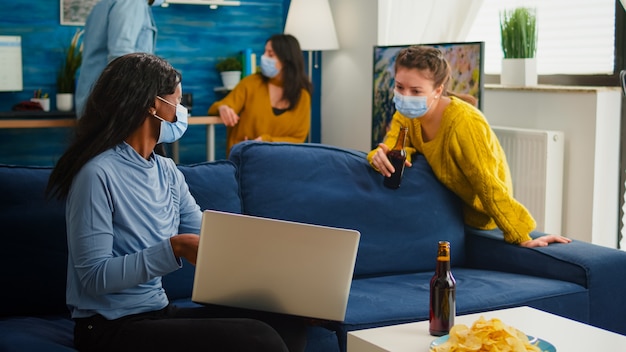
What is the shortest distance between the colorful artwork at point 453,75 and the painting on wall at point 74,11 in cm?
194

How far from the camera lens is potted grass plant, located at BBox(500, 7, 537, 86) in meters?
4.08

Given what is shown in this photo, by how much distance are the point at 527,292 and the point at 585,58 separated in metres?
1.82

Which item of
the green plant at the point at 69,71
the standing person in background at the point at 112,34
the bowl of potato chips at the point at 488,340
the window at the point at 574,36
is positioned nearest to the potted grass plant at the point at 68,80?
the green plant at the point at 69,71

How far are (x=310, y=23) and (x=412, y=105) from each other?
97.0 inches

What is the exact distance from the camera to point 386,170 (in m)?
2.98

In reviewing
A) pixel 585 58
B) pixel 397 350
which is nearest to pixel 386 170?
pixel 397 350

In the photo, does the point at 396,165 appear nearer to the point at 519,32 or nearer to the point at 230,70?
the point at 519,32

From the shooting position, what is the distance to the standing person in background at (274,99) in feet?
15.6

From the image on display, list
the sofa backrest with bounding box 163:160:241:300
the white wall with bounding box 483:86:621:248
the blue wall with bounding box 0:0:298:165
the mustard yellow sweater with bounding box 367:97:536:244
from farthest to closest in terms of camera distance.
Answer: the blue wall with bounding box 0:0:298:165
the white wall with bounding box 483:86:621:248
the mustard yellow sweater with bounding box 367:97:536:244
the sofa backrest with bounding box 163:160:241:300

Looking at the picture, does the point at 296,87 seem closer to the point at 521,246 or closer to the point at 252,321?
the point at 521,246

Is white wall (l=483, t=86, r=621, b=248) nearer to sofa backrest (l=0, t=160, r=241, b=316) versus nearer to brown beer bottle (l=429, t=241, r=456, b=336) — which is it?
brown beer bottle (l=429, t=241, r=456, b=336)

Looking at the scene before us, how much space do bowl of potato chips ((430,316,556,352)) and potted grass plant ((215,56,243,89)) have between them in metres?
4.01

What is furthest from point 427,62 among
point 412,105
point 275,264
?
point 275,264

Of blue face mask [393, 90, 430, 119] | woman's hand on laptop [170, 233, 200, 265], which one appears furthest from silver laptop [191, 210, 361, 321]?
blue face mask [393, 90, 430, 119]
